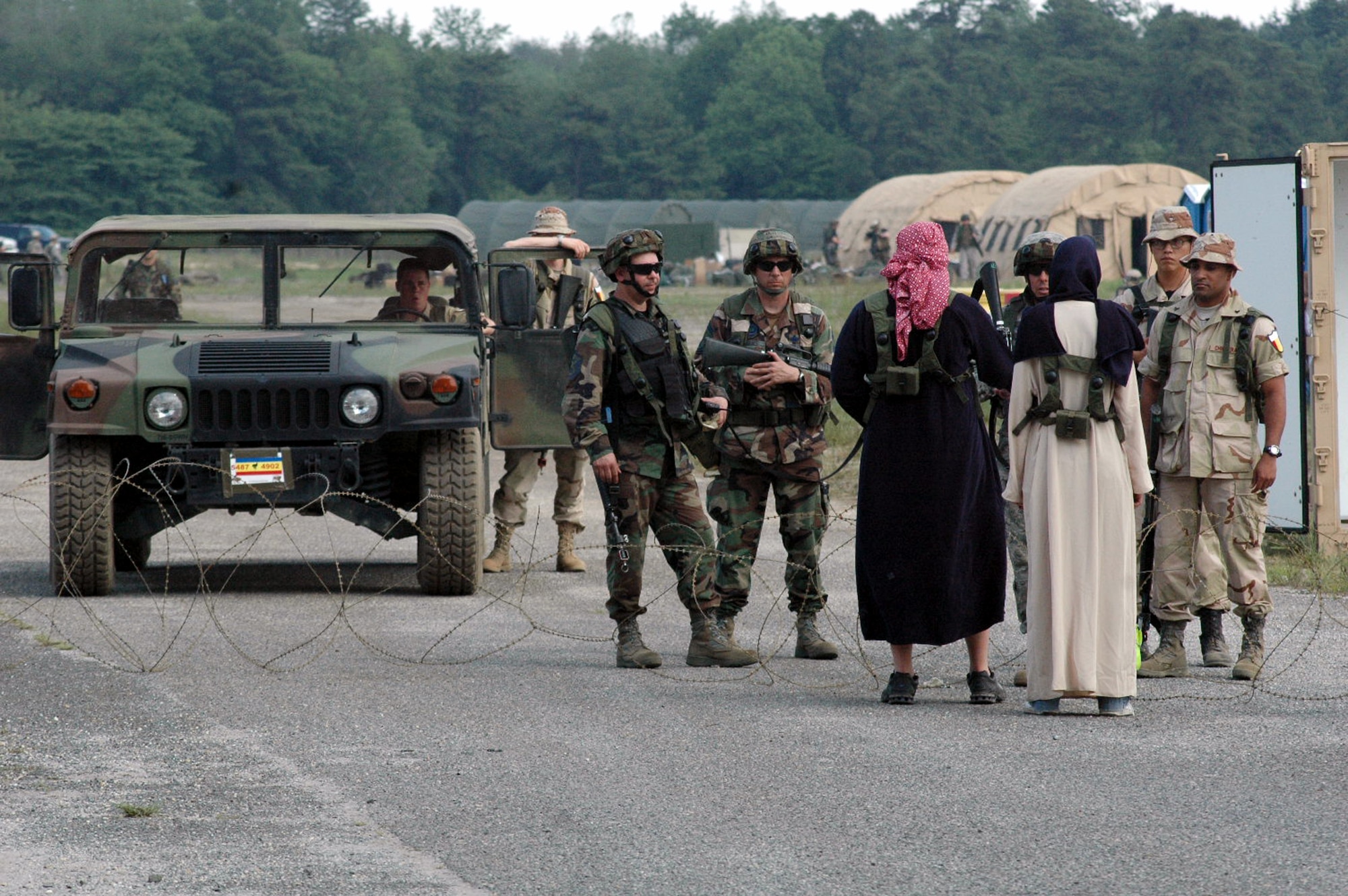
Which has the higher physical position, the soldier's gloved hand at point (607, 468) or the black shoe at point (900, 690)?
the soldier's gloved hand at point (607, 468)

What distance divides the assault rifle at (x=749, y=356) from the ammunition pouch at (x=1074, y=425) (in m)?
1.17

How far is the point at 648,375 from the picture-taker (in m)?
7.57

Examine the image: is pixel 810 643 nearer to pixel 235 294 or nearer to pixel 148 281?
pixel 235 294

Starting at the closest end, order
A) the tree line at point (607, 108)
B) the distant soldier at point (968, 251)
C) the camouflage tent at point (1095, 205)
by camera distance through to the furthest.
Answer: the distant soldier at point (968, 251)
the camouflage tent at point (1095, 205)
the tree line at point (607, 108)

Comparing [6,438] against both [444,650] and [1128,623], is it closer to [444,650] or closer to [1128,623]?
[444,650]

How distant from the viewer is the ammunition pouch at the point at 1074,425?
257 inches

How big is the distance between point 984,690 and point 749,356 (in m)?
1.56

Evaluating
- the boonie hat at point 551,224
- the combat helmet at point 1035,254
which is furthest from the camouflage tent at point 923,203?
the combat helmet at point 1035,254

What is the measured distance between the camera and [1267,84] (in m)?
76.2

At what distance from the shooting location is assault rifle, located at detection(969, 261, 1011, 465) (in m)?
7.31

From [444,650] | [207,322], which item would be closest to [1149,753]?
[444,650]

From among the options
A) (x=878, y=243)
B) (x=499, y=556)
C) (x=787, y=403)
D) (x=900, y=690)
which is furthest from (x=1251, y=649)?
(x=878, y=243)

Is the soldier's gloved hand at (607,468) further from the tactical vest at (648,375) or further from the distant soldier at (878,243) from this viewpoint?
the distant soldier at (878,243)

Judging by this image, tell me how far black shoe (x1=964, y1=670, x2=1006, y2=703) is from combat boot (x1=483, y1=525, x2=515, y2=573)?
4030 mm
